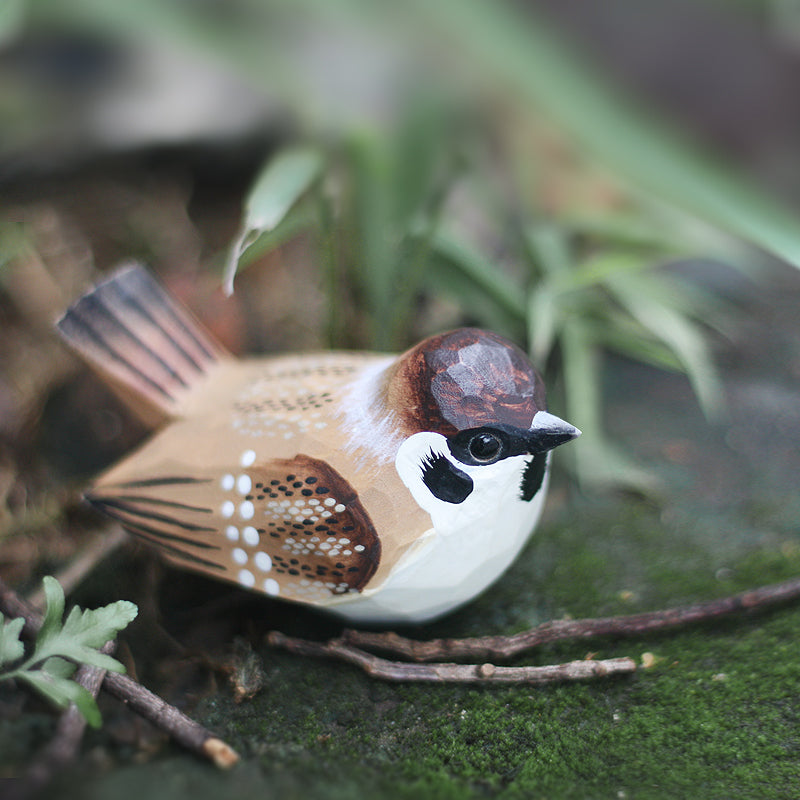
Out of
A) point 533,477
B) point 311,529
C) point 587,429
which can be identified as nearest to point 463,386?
point 533,477

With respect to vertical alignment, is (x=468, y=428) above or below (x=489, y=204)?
above

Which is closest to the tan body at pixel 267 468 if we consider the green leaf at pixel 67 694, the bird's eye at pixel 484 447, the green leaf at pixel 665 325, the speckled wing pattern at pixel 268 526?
the speckled wing pattern at pixel 268 526

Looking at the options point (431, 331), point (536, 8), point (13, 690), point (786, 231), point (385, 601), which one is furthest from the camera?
point (536, 8)

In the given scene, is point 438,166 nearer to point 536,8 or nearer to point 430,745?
point 430,745

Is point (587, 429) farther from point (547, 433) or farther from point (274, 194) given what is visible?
point (274, 194)

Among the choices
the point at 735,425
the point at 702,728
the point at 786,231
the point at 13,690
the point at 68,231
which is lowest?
the point at 735,425

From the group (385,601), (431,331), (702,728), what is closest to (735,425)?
(431,331)

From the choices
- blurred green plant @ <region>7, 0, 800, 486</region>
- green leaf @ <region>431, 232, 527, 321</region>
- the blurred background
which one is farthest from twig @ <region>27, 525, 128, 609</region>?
green leaf @ <region>431, 232, 527, 321</region>
